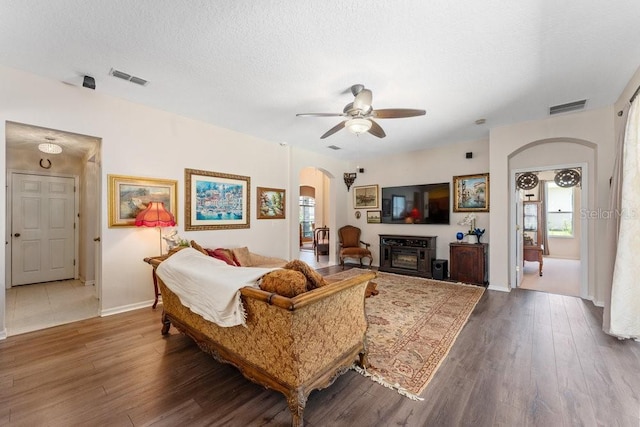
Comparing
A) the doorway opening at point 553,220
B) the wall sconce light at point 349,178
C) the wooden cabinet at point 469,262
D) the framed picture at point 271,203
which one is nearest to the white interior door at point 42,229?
the framed picture at point 271,203

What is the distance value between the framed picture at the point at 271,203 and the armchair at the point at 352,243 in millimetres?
1937

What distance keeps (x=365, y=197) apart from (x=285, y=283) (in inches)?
225

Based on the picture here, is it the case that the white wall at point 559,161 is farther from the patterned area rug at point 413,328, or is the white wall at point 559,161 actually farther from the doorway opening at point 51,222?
the doorway opening at point 51,222

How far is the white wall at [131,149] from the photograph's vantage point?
3004 mm

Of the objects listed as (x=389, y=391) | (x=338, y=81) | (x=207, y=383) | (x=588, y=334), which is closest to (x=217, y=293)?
(x=207, y=383)

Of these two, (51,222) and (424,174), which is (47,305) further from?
(424,174)

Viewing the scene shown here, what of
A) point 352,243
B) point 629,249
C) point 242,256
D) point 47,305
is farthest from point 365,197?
point 47,305

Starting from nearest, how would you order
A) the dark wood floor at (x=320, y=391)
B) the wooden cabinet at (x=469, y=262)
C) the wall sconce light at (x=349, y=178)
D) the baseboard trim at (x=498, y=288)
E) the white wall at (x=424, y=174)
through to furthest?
the dark wood floor at (x=320, y=391) < the baseboard trim at (x=498, y=288) < the wooden cabinet at (x=469, y=262) < the white wall at (x=424, y=174) < the wall sconce light at (x=349, y=178)

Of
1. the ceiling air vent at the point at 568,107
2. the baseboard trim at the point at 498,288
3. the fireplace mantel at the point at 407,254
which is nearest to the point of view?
the ceiling air vent at the point at 568,107

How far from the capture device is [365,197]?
23.5ft

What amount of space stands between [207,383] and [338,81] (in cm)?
319

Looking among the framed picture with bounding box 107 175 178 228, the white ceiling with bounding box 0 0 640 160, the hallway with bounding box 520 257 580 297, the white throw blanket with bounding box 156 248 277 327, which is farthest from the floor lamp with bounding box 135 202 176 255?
the hallway with bounding box 520 257 580 297

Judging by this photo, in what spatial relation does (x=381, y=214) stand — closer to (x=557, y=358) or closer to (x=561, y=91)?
(x=561, y=91)

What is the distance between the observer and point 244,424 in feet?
5.50
